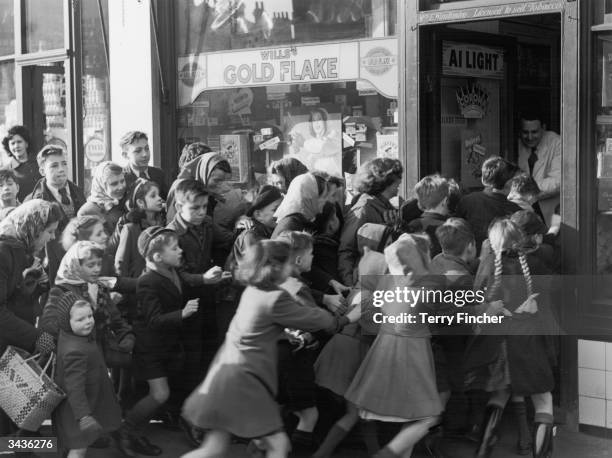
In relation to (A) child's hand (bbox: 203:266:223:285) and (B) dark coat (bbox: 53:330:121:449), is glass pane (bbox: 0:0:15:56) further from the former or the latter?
(B) dark coat (bbox: 53:330:121:449)

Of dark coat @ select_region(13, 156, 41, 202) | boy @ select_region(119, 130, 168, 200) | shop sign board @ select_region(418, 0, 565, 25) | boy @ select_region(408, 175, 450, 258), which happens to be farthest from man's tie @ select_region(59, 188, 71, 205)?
shop sign board @ select_region(418, 0, 565, 25)

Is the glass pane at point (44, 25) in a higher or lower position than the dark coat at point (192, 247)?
higher

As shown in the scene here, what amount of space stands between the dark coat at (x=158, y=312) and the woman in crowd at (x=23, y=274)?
21.0 inches

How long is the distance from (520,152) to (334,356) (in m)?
2.95

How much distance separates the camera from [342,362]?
5.79 meters

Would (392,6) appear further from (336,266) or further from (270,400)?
(270,400)

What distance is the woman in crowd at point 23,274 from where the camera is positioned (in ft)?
19.2

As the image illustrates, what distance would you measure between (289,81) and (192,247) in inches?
69.0

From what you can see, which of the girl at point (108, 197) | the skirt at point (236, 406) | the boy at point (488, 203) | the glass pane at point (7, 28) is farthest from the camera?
the glass pane at point (7, 28)

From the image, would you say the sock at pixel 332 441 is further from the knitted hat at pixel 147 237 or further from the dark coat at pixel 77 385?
the knitted hat at pixel 147 237

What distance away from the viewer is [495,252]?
5.71 m

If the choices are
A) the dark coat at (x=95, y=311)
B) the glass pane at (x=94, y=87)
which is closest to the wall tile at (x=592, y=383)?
the dark coat at (x=95, y=311)

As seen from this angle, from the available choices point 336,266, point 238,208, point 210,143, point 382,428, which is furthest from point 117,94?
point 382,428

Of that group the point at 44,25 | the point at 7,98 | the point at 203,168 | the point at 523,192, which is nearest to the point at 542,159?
the point at 523,192
